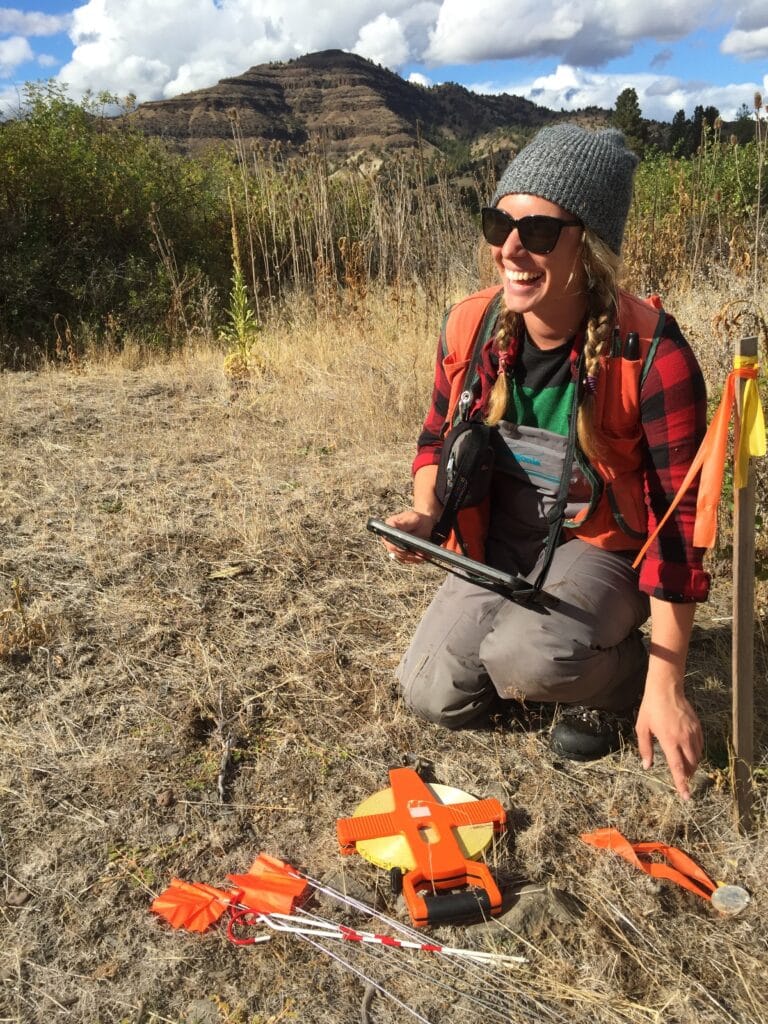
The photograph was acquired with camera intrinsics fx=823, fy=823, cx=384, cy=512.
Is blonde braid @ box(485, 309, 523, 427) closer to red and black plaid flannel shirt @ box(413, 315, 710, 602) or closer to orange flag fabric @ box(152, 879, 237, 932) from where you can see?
red and black plaid flannel shirt @ box(413, 315, 710, 602)

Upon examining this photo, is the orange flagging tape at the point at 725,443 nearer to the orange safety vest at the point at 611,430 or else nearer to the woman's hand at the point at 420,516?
the orange safety vest at the point at 611,430

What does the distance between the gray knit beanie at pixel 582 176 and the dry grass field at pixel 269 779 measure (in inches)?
58.7

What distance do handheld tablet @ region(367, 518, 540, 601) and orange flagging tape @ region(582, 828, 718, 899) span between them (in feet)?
2.11

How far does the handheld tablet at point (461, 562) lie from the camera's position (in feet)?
6.58

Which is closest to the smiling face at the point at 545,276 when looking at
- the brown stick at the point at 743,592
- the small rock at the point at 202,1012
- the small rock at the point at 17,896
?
the brown stick at the point at 743,592

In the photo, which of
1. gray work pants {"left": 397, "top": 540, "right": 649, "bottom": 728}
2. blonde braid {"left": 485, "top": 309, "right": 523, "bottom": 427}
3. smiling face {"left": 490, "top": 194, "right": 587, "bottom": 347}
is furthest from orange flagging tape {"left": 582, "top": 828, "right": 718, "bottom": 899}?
smiling face {"left": 490, "top": 194, "right": 587, "bottom": 347}

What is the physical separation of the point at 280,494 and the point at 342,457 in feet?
2.39

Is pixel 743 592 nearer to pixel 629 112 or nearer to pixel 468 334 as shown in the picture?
pixel 468 334

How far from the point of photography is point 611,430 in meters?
2.22

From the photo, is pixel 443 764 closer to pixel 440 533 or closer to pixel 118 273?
pixel 440 533

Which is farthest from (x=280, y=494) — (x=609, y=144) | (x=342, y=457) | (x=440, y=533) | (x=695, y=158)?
(x=695, y=158)

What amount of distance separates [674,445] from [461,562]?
633 millimetres

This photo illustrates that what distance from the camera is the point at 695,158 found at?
666 cm

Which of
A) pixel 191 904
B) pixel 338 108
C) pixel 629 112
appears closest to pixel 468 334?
pixel 191 904
